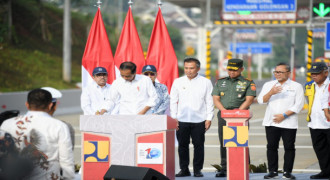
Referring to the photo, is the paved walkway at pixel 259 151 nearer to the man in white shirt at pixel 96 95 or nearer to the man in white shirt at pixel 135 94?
the man in white shirt at pixel 135 94

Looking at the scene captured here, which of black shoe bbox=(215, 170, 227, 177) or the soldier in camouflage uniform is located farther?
black shoe bbox=(215, 170, 227, 177)

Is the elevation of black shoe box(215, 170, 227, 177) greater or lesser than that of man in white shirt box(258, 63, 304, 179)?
lesser

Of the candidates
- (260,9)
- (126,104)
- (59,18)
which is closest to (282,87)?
(126,104)

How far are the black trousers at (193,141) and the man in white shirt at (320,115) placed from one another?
1674 millimetres

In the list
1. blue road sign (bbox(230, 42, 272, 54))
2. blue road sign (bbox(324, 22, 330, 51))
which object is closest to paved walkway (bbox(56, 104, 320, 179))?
blue road sign (bbox(324, 22, 330, 51))

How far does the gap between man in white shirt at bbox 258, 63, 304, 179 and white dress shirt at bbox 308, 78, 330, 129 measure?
0.22 meters

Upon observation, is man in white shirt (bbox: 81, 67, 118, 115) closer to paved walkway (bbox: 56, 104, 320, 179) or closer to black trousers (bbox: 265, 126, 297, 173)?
paved walkway (bbox: 56, 104, 320, 179)

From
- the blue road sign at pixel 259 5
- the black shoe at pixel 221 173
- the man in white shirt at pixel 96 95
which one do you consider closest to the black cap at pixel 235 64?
the black shoe at pixel 221 173

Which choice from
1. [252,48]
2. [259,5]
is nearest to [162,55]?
[259,5]

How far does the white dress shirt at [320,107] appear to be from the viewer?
34.2 ft

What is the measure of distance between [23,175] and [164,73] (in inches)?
315

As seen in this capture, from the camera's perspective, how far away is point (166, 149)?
8.91 m

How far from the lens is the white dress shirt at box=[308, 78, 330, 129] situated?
10414mm

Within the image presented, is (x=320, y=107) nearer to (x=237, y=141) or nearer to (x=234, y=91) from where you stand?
(x=234, y=91)
